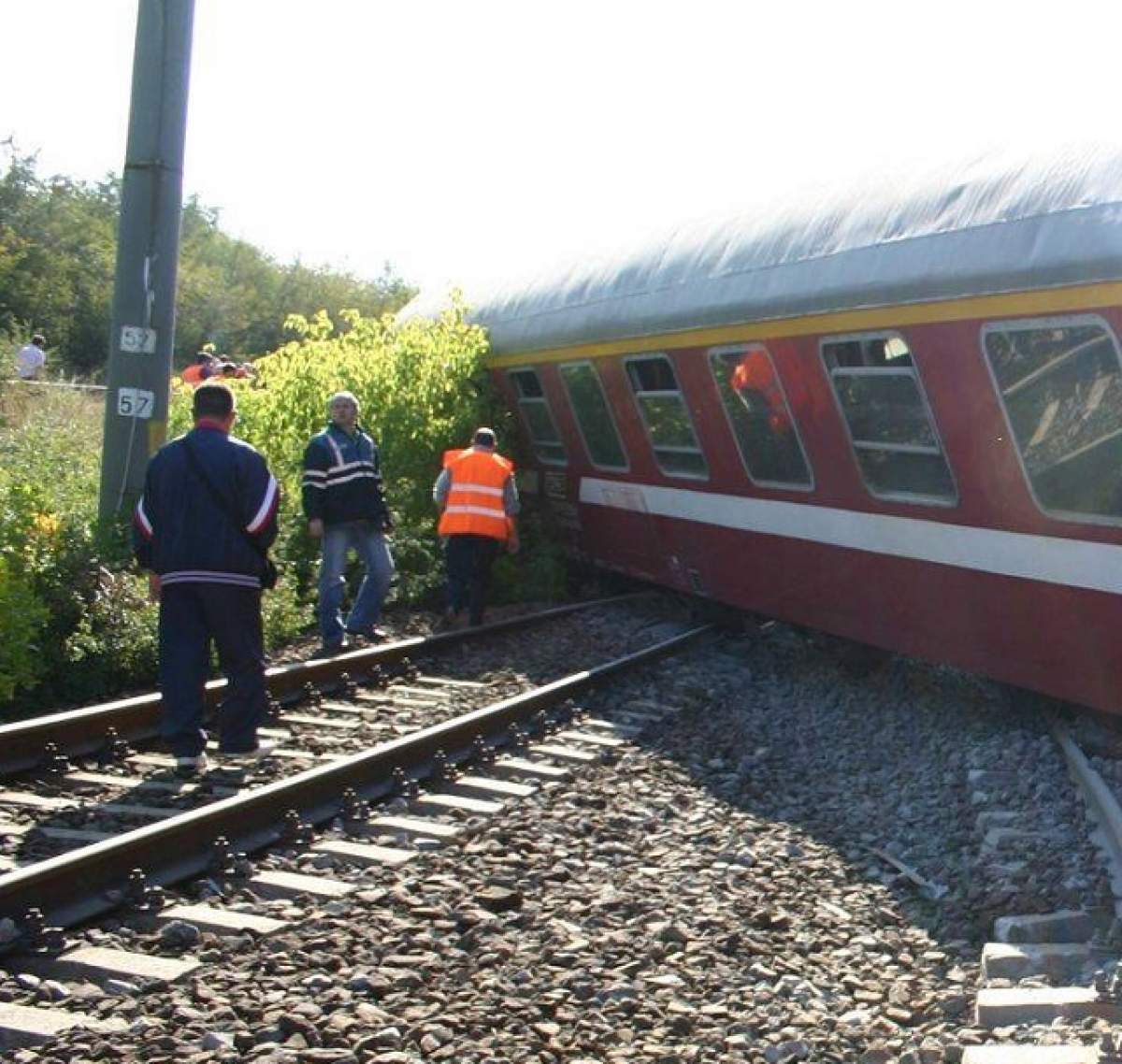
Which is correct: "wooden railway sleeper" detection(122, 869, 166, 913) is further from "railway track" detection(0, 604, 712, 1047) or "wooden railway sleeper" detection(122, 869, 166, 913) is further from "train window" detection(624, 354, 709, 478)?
"train window" detection(624, 354, 709, 478)

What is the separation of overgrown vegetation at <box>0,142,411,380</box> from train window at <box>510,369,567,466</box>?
63.0ft

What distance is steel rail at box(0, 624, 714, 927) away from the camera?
5.38 metres

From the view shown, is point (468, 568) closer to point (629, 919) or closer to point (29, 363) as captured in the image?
point (629, 919)

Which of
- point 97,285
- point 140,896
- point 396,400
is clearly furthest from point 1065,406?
point 97,285

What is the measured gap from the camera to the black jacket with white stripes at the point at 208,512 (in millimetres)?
7680

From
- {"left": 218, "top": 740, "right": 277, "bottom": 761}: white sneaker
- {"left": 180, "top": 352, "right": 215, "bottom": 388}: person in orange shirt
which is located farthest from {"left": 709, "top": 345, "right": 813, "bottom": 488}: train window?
{"left": 180, "top": 352, "right": 215, "bottom": 388}: person in orange shirt

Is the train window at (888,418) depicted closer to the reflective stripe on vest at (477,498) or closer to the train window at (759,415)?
the train window at (759,415)

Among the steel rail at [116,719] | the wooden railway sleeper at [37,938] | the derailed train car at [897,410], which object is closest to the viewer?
the wooden railway sleeper at [37,938]

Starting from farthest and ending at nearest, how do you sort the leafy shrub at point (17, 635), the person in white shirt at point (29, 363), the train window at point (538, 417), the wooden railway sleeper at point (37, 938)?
the person in white shirt at point (29, 363) < the train window at point (538, 417) < the leafy shrub at point (17, 635) < the wooden railway sleeper at point (37, 938)

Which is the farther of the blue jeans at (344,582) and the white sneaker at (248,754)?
the blue jeans at (344,582)

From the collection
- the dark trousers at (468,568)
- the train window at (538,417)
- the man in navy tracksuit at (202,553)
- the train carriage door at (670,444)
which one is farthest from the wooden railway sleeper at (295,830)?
the train window at (538,417)

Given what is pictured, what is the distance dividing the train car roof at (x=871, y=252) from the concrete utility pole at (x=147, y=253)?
11.3 ft

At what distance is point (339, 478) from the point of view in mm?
11617

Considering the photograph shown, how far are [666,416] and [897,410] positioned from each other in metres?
3.36
